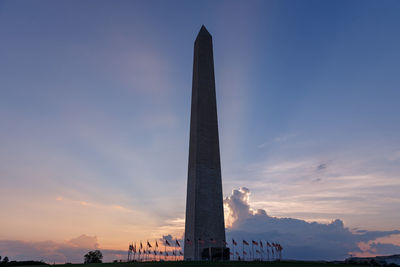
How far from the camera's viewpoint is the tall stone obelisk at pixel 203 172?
45656 mm

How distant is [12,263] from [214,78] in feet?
154

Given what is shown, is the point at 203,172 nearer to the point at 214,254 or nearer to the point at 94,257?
the point at 214,254

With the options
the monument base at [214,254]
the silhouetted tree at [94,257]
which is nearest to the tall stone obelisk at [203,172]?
the monument base at [214,254]

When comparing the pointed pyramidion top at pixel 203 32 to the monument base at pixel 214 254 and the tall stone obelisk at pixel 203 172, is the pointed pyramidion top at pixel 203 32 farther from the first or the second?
the monument base at pixel 214 254

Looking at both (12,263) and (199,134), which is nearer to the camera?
(199,134)

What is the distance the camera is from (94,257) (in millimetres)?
68125

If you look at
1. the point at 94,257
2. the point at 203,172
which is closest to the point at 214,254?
the point at 203,172

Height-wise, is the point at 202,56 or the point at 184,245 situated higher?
the point at 202,56

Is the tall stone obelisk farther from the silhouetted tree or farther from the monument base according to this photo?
the silhouetted tree

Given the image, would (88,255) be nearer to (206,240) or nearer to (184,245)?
(184,245)

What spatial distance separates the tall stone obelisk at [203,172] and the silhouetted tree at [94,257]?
93.7ft

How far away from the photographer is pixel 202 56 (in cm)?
5491

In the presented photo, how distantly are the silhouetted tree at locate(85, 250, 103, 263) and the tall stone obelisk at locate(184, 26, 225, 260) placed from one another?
2857cm

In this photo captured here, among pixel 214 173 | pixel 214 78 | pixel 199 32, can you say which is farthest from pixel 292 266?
pixel 199 32
